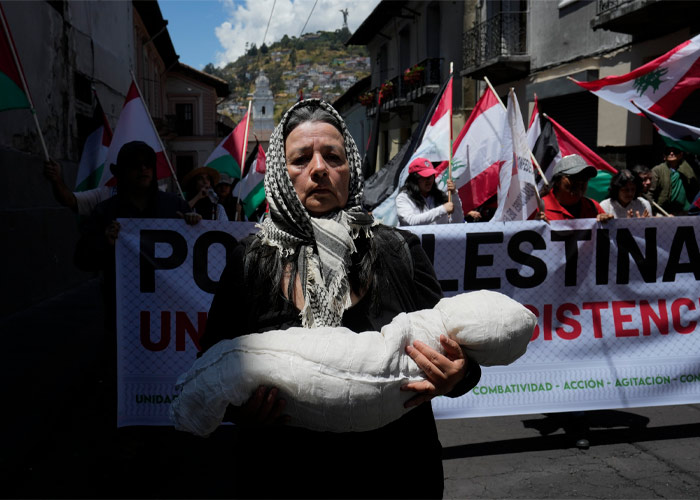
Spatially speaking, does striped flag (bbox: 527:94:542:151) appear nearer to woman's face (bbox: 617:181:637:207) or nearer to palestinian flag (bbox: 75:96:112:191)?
woman's face (bbox: 617:181:637:207)

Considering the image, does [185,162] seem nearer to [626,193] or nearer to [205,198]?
[205,198]

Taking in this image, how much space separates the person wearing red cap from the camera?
261 inches

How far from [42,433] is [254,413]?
4045 millimetres

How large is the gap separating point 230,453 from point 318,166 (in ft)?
11.0

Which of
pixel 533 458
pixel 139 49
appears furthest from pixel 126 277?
pixel 139 49

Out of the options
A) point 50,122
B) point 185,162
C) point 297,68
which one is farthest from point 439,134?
point 297,68

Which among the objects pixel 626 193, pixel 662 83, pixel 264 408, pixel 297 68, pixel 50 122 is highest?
pixel 297 68

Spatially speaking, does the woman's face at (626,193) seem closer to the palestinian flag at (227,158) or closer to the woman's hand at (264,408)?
the palestinian flag at (227,158)

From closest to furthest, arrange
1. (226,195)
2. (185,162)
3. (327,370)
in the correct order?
(327,370), (226,195), (185,162)

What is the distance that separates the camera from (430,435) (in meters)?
1.88

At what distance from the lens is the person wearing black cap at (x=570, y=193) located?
5.27 m

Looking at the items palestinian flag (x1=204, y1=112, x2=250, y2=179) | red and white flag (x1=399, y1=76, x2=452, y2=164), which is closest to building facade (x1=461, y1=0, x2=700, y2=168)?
red and white flag (x1=399, y1=76, x2=452, y2=164)

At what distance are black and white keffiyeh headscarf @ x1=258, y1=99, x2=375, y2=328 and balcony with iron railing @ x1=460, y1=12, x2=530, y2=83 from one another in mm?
16278

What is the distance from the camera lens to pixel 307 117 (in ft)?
6.40
